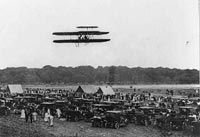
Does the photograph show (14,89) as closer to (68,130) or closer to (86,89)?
(86,89)

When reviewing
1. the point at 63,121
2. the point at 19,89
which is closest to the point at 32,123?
the point at 63,121

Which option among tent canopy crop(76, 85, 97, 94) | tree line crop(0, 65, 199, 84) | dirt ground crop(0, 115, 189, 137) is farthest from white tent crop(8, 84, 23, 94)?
tree line crop(0, 65, 199, 84)

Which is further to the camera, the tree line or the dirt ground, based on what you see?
the tree line

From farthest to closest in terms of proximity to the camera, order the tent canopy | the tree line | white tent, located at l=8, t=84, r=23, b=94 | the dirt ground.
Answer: the tree line < the tent canopy < white tent, located at l=8, t=84, r=23, b=94 < the dirt ground

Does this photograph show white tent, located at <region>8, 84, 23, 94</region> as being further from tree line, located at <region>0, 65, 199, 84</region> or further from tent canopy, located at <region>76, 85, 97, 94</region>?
tree line, located at <region>0, 65, 199, 84</region>

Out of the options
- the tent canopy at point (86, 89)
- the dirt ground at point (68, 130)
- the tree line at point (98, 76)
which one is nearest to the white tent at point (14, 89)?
the tent canopy at point (86, 89)

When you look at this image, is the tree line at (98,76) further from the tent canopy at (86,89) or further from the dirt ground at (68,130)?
the dirt ground at (68,130)
